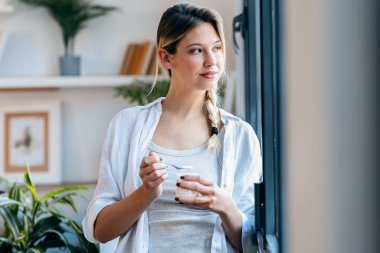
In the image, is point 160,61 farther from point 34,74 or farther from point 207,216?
point 34,74

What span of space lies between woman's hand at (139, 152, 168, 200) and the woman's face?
0.58 feet

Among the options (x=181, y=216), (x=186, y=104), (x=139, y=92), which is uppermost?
(x=139, y=92)

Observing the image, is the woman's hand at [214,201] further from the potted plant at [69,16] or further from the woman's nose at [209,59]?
the potted plant at [69,16]

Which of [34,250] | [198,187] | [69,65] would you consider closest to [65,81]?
[69,65]

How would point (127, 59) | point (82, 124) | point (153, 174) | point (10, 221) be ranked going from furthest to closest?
point (82, 124) < point (127, 59) < point (10, 221) < point (153, 174)

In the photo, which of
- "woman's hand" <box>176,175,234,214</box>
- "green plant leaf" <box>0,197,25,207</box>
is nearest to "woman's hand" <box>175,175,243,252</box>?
"woman's hand" <box>176,175,234,214</box>

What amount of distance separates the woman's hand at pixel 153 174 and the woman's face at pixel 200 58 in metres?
0.18

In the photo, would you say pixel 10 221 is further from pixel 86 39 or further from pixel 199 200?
pixel 199 200

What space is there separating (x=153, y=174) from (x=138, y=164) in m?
0.13

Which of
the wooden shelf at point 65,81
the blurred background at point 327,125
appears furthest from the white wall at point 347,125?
the wooden shelf at point 65,81

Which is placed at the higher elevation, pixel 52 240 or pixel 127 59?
pixel 127 59

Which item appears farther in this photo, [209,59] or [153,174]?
[209,59]

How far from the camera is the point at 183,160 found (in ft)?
4.48

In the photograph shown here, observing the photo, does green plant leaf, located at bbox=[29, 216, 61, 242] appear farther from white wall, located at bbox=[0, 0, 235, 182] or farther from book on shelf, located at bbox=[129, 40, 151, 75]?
book on shelf, located at bbox=[129, 40, 151, 75]
